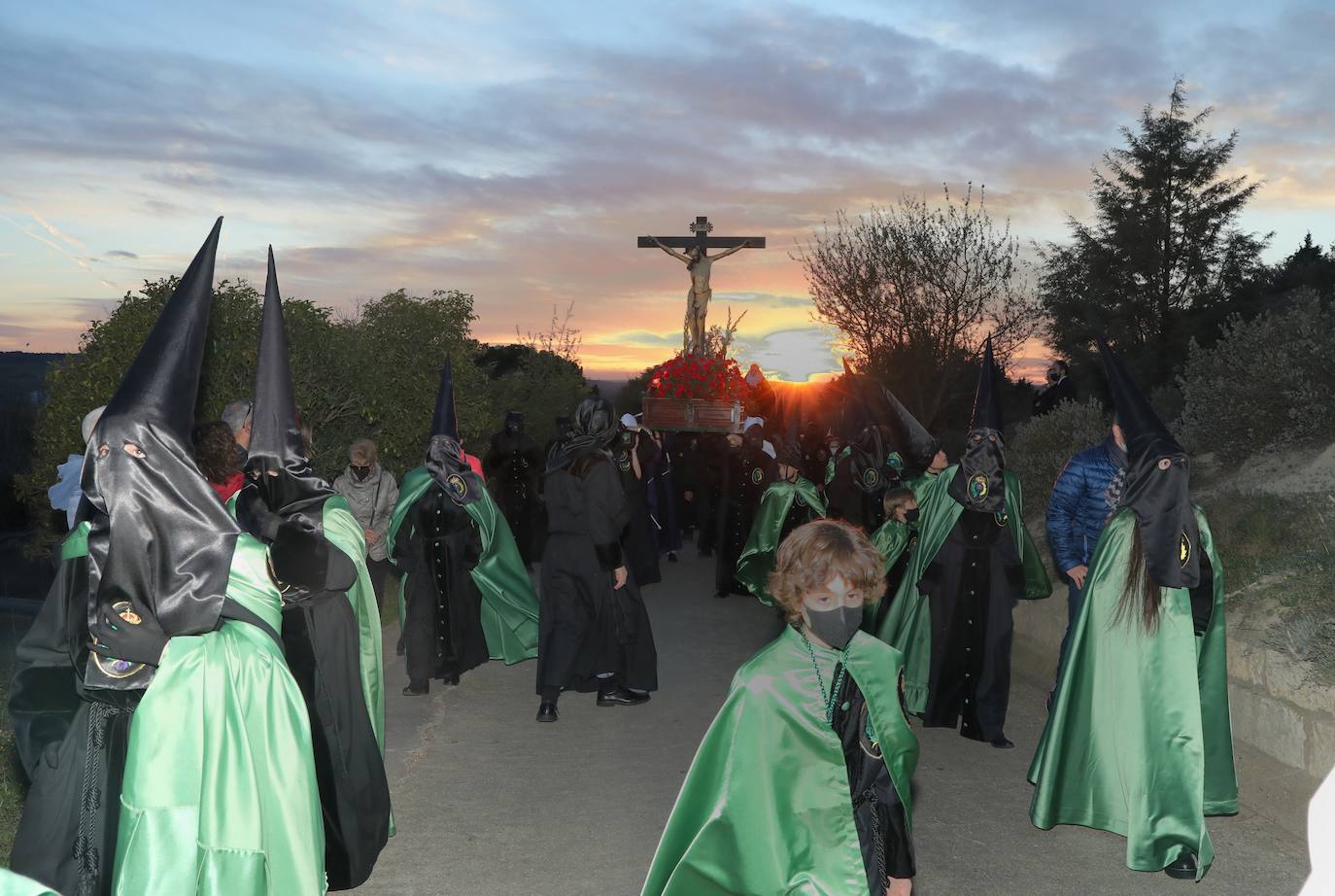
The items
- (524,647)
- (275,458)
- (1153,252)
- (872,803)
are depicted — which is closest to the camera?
(872,803)

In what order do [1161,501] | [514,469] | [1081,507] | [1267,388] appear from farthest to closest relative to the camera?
1. [514,469]
2. [1267,388]
3. [1081,507]
4. [1161,501]

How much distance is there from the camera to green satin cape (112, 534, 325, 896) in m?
3.34

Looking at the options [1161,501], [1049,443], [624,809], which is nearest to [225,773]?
[624,809]

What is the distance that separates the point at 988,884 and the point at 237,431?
3.81 metres

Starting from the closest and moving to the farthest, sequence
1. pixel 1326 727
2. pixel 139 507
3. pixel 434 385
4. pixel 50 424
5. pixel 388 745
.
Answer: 1. pixel 139 507
2. pixel 1326 727
3. pixel 388 745
4. pixel 50 424
5. pixel 434 385

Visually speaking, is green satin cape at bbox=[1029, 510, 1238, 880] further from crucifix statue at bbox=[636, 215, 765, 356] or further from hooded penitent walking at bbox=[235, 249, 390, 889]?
crucifix statue at bbox=[636, 215, 765, 356]

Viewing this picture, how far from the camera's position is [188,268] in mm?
3828

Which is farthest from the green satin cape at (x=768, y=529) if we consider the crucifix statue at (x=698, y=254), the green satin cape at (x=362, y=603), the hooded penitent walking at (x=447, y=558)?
the crucifix statue at (x=698, y=254)

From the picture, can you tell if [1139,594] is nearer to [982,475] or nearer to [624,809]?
[982,475]

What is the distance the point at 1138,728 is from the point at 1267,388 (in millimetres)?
9034

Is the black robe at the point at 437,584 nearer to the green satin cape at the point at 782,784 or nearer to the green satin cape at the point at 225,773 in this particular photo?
the green satin cape at the point at 225,773

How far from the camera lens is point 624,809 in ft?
20.5

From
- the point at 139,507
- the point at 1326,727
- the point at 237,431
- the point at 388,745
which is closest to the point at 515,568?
the point at 388,745

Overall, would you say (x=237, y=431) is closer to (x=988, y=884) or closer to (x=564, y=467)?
(x=564, y=467)
